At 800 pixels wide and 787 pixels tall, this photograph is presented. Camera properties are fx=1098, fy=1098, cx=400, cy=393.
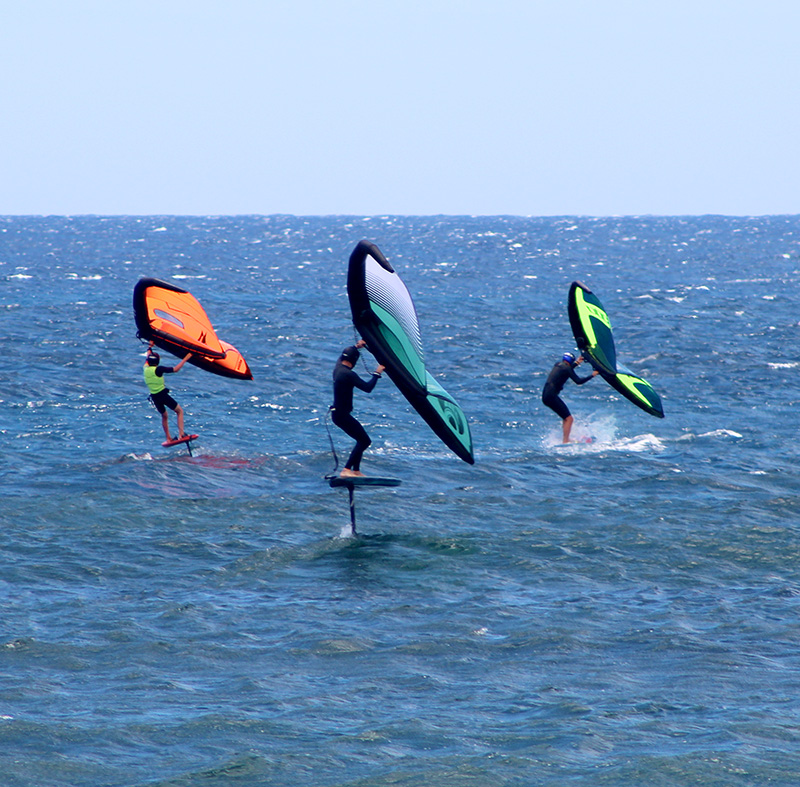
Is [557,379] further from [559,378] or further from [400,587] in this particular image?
[400,587]

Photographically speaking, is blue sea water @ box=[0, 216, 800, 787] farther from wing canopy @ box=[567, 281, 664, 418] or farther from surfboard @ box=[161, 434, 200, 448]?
wing canopy @ box=[567, 281, 664, 418]

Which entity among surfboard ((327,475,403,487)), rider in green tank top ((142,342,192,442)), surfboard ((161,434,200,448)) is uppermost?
rider in green tank top ((142,342,192,442))

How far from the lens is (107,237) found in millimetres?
133500

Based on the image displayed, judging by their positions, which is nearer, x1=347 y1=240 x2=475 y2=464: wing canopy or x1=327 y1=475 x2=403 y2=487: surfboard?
x1=347 y1=240 x2=475 y2=464: wing canopy

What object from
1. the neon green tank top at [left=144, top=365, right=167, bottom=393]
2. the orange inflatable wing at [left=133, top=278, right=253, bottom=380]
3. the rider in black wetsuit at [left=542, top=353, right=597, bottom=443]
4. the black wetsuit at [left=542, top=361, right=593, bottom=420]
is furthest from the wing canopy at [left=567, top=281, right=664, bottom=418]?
the neon green tank top at [left=144, top=365, right=167, bottom=393]

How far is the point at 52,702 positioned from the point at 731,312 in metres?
43.7

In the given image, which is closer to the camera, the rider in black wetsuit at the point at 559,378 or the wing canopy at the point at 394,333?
the wing canopy at the point at 394,333

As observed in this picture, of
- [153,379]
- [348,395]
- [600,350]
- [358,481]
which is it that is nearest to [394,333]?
[348,395]

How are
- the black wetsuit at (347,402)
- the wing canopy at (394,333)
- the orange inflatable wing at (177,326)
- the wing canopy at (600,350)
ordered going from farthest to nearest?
the wing canopy at (600,350) → the orange inflatable wing at (177,326) → the black wetsuit at (347,402) → the wing canopy at (394,333)

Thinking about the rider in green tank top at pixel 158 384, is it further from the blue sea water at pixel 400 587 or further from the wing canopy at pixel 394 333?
the wing canopy at pixel 394 333

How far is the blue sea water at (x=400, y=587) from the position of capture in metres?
10.2

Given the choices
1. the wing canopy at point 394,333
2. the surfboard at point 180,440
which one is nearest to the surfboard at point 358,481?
the wing canopy at point 394,333

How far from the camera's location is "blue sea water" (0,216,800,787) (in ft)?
33.6

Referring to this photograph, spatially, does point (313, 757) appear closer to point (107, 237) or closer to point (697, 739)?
point (697, 739)
